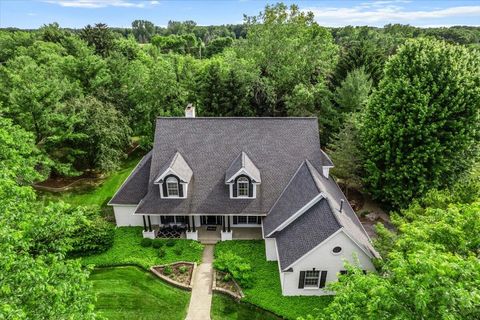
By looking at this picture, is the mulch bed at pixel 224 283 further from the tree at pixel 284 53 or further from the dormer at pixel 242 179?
the tree at pixel 284 53

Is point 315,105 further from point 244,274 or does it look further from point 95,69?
point 95,69

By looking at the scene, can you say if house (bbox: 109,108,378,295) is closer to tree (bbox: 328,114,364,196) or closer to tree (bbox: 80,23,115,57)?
tree (bbox: 328,114,364,196)

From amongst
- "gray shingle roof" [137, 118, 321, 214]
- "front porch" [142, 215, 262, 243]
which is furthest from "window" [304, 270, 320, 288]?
"front porch" [142, 215, 262, 243]

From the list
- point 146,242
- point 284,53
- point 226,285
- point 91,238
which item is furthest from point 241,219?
point 284,53

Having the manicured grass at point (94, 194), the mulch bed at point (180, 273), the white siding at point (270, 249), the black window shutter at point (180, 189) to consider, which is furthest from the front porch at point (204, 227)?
the manicured grass at point (94, 194)

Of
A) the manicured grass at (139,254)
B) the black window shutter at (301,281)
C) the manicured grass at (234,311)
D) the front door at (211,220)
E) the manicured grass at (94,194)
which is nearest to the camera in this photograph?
the manicured grass at (234,311)

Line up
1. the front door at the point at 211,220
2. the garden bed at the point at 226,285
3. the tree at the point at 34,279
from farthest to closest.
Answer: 1. the front door at the point at 211,220
2. the garden bed at the point at 226,285
3. the tree at the point at 34,279

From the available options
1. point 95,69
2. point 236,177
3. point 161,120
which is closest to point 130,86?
point 95,69
